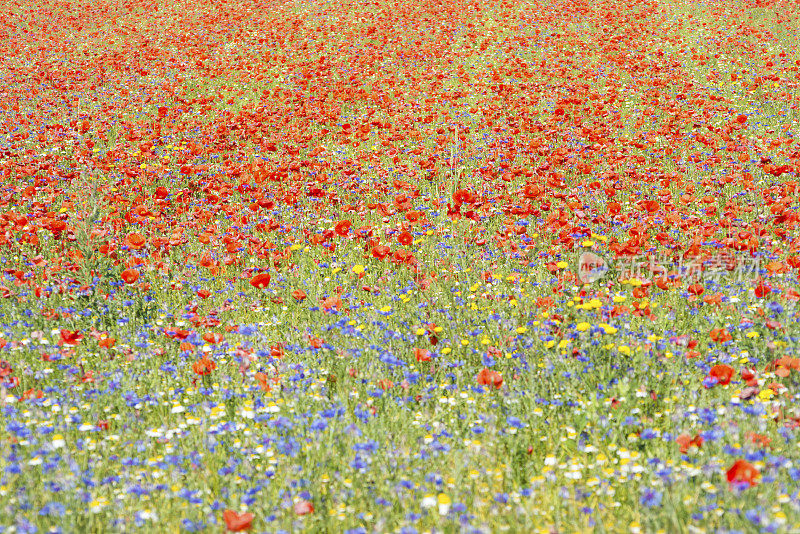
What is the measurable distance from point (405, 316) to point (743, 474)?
8.99 ft

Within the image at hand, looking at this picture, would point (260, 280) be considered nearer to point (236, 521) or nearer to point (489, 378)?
point (489, 378)

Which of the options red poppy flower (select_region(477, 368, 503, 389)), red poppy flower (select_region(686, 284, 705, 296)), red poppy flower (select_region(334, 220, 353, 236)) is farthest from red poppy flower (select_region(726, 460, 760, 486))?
red poppy flower (select_region(334, 220, 353, 236))

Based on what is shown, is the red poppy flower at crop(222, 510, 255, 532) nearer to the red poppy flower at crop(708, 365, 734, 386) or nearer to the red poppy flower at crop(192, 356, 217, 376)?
the red poppy flower at crop(192, 356, 217, 376)

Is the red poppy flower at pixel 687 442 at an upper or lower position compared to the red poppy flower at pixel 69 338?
upper

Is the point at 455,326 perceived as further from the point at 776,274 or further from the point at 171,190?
the point at 171,190

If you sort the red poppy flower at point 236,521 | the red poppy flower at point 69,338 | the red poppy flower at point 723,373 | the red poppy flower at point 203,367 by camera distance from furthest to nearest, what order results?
the red poppy flower at point 69,338
the red poppy flower at point 203,367
the red poppy flower at point 723,373
the red poppy flower at point 236,521

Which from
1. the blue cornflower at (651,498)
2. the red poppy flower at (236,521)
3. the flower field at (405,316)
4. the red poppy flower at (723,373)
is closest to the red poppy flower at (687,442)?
the flower field at (405,316)

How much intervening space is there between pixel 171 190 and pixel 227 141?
2.24m

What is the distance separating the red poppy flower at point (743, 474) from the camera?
2.33m

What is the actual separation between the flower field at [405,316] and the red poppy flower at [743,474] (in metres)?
0.01

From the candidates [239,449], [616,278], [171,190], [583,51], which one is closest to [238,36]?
[583,51]

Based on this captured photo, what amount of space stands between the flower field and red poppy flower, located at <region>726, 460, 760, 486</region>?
11 millimetres

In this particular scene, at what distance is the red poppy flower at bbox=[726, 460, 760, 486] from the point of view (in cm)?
233

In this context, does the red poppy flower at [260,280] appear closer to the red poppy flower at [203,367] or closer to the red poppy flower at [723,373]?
the red poppy flower at [203,367]
